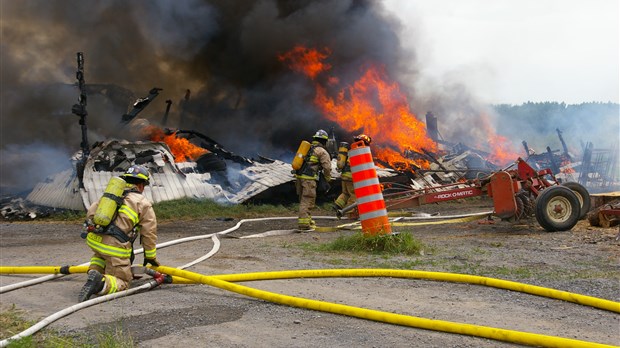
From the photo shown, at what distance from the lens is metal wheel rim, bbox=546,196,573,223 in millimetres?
8609

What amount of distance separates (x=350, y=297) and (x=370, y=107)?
52.4 ft

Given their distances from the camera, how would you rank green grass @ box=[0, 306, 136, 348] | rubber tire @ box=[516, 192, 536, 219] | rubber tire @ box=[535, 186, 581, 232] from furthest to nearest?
rubber tire @ box=[516, 192, 536, 219] → rubber tire @ box=[535, 186, 581, 232] → green grass @ box=[0, 306, 136, 348]

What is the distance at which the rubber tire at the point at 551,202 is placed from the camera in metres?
8.53

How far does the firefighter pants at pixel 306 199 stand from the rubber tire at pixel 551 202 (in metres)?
3.93

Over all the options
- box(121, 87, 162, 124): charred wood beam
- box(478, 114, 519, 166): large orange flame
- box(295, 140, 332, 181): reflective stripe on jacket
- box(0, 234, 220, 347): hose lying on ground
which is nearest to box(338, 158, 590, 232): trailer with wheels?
box(295, 140, 332, 181): reflective stripe on jacket

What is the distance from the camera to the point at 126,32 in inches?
747

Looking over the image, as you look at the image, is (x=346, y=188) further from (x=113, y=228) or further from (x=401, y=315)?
(x=401, y=315)

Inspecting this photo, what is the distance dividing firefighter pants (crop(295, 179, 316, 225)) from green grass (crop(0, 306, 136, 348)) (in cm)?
619

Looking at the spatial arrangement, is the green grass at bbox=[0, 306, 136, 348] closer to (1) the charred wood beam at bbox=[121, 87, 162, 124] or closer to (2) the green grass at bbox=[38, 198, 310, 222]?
(2) the green grass at bbox=[38, 198, 310, 222]

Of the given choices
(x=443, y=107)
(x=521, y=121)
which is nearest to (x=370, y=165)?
(x=443, y=107)

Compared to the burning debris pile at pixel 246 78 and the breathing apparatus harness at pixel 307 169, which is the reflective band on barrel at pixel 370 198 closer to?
the breathing apparatus harness at pixel 307 169

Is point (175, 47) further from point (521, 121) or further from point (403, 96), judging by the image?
point (521, 121)

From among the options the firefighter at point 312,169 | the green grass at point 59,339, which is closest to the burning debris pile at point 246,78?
the firefighter at point 312,169

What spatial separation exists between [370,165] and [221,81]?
47.9 feet
